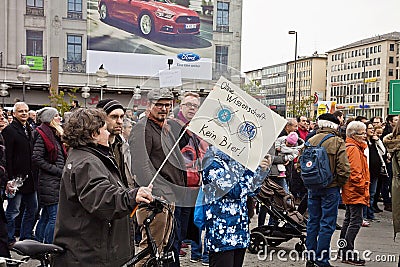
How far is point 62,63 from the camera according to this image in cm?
4250

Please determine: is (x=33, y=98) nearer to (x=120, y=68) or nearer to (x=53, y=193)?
(x=120, y=68)

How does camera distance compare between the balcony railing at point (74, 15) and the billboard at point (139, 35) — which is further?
the billboard at point (139, 35)

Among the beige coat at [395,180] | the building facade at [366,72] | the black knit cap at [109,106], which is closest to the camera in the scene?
the black knit cap at [109,106]

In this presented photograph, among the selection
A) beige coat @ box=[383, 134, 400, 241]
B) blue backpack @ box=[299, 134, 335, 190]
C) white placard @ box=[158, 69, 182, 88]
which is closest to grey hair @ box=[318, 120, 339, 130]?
blue backpack @ box=[299, 134, 335, 190]

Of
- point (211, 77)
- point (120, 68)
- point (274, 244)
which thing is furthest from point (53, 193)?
point (120, 68)

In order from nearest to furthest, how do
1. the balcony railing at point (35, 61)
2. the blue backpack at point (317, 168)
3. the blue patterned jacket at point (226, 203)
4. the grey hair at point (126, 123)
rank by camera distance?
the blue patterned jacket at point (226, 203), the grey hair at point (126, 123), the blue backpack at point (317, 168), the balcony railing at point (35, 61)

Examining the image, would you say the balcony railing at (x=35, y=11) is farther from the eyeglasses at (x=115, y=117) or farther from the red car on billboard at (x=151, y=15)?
the eyeglasses at (x=115, y=117)

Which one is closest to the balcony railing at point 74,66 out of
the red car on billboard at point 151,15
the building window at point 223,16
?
the red car on billboard at point 151,15

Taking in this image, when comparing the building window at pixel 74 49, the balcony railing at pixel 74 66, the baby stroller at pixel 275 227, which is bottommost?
the baby stroller at pixel 275 227

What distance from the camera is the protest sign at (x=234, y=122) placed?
4016 mm

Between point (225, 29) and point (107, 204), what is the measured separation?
4758 cm

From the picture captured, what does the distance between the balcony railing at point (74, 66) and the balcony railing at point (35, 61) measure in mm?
1633

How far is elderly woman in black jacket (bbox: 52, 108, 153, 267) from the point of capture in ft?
11.0

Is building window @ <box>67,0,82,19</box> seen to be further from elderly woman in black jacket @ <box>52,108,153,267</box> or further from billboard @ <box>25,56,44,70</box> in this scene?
elderly woman in black jacket @ <box>52,108,153,267</box>
